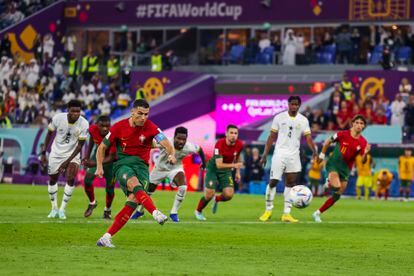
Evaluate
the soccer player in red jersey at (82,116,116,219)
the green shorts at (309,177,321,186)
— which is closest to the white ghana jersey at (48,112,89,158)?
the soccer player in red jersey at (82,116,116,219)

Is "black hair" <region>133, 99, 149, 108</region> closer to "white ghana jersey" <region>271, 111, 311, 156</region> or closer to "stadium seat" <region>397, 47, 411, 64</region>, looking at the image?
"white ghana jersey" <region>271, 111, 311, 156</region>

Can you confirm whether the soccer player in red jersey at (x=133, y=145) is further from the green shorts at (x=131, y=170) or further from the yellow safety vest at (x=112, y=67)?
the yellow safety vest at (x=112, y=67)

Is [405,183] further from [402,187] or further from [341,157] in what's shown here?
[341,157]

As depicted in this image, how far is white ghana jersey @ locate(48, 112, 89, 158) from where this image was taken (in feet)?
75.4

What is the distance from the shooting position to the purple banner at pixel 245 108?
4928 centimetres

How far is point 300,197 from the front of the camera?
22.7 m

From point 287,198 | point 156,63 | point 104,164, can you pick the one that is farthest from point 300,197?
point 156,63

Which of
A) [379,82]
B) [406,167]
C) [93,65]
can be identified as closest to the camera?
[406,167]

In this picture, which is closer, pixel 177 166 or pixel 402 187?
pixel 177 166

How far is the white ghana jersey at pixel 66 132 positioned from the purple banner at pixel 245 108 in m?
26.0

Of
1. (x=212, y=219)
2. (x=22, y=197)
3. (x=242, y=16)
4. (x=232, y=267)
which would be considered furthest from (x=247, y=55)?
(x=232, y=267)

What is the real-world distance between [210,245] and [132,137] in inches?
82.9

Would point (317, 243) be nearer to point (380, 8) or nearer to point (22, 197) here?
point (22, 197)

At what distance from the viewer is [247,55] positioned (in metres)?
52.4
